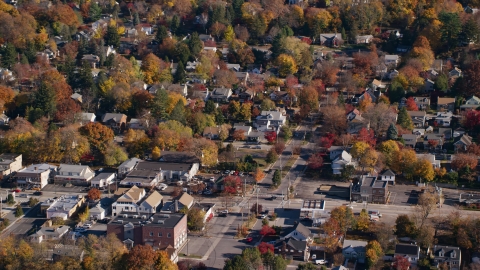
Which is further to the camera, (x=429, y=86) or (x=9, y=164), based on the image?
(x=429, y=86)

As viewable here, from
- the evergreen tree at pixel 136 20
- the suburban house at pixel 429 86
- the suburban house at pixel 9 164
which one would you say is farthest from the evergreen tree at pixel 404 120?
the evergreen tree at pixel 136 20

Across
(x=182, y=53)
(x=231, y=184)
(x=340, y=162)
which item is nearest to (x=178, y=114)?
(x=231, y=184)

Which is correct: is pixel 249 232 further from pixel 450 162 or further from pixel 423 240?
pixel 450 162

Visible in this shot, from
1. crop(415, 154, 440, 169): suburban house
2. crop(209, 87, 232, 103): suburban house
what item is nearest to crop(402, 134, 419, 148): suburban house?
crop(415, 154, 440, 169): suburban house

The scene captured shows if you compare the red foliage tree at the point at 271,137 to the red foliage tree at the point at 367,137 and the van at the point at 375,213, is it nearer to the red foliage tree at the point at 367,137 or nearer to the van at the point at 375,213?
the red foliage tree at the point at 367,137

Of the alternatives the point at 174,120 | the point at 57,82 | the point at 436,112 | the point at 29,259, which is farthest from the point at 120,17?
the point at 29,259

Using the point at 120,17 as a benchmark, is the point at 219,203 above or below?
below

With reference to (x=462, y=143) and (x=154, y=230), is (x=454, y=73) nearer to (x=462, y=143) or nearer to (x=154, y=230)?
(x=462, y=143)
